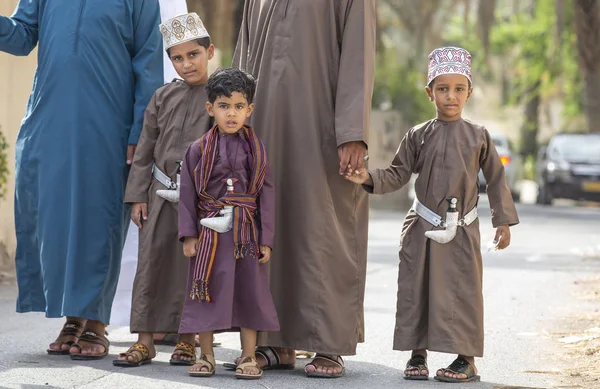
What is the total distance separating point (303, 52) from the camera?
5648 millimetres

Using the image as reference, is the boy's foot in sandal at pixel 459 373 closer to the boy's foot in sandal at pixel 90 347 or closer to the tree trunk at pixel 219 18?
the boy's foot in sandal at pixel 90 347

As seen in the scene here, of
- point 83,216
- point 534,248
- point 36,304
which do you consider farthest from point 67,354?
point 534,248

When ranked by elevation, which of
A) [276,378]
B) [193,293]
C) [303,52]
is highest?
[303,52]

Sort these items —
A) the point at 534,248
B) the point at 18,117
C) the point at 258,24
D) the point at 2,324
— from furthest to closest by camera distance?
1. the point at 534,248
2. the point at 18,117
3. the point at 2,324
4. the point at 258,24

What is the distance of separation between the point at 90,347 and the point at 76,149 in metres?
0.96

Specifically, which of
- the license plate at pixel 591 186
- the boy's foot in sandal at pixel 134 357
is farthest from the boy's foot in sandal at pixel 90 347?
the license plate at pixel 591 186

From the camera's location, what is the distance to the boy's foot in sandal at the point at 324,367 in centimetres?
554

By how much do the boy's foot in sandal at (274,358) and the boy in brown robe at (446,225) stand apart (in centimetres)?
52

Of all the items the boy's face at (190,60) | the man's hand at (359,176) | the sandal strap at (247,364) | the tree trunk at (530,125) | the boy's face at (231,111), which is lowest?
the sandal strap at (247,364)

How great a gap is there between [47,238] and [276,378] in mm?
1362

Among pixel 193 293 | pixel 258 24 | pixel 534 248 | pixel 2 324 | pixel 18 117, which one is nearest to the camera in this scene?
pixel 193 293

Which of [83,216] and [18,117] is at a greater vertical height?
[18,117]

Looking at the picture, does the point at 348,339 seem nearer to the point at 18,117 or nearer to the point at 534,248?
the point at 18,117

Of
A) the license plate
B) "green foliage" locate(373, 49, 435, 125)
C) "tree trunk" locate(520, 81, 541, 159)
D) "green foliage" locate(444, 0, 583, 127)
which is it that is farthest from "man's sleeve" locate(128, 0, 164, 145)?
"tree trunk" locate(520, 81, 541, 159)
